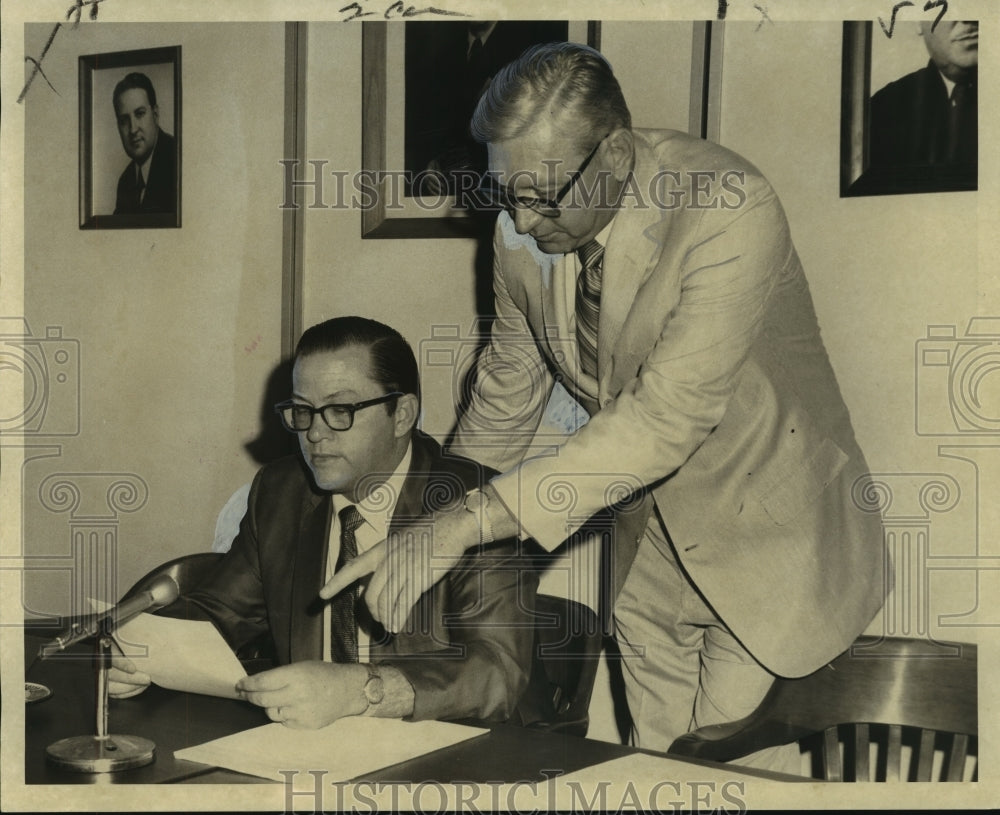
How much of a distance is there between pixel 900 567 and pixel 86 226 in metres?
1.88

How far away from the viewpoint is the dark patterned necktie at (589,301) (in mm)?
2322

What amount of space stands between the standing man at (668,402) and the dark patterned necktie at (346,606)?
29cm

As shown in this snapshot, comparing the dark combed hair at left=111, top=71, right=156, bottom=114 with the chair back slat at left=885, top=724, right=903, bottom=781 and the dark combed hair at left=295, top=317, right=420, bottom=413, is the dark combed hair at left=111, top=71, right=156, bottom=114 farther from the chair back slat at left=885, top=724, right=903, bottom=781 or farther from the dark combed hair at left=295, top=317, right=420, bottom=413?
the chair back slat at left=885, top=724, right=903, bottom=781

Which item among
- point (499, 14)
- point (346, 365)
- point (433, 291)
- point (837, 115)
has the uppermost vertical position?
point (499, 14)

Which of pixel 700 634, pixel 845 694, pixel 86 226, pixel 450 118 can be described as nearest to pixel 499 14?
pixel 450 118

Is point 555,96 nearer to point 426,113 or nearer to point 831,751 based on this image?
point 426,113

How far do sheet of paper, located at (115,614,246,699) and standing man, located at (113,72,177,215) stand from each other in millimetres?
1066

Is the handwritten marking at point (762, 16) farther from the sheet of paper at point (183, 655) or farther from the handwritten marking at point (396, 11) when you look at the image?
the sheet of paper at point (183, 655)

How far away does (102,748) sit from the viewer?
186cm

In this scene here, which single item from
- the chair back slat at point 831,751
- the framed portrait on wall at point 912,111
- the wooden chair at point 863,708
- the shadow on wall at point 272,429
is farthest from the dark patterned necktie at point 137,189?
the chair back slat at point 831,751

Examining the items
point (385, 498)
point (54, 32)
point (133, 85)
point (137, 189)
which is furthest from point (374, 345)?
point (54, 32)

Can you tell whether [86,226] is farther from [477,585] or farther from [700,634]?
[700,634]

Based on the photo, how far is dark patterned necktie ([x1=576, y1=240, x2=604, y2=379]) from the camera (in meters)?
2.32

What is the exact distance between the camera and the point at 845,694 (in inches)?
81.7
